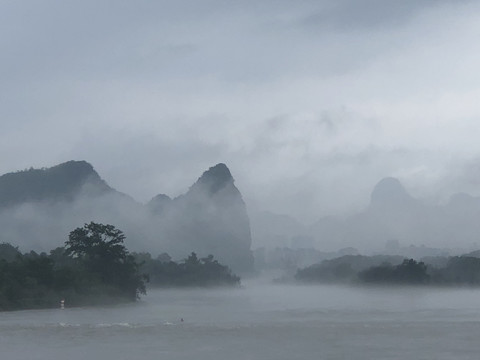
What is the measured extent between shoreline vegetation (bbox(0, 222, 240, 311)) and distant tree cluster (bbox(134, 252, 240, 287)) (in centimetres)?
1227

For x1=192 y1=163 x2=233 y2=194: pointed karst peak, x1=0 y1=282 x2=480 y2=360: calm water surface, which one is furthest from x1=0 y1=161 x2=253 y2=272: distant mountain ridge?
x1=0 y1=282 x2=480 y2=360: calm water surface

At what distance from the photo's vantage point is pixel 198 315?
104 ft

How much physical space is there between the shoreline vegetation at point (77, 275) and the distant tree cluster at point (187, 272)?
12267mm

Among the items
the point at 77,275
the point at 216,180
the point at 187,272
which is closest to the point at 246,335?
the point at 77,275

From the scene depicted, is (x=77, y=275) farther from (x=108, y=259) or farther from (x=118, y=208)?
(x=118, y=208)

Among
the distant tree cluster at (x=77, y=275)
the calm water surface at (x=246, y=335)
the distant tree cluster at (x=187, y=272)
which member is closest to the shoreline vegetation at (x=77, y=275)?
the distant tree cluster at (x=77, y=275)

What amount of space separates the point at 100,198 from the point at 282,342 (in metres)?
84.4

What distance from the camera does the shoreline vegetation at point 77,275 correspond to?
119ft

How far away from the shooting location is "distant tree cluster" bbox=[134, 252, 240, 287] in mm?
63812

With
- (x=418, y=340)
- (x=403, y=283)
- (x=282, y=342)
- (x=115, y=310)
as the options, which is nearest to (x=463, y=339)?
(x=418, y=340)

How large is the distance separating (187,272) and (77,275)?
25866 millimetres

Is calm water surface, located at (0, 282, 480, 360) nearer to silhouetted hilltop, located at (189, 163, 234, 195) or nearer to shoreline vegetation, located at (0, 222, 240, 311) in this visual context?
shoreline vegetation, located at (0, 222, 240, 311)

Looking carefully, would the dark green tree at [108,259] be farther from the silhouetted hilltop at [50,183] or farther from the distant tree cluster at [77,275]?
the silhouetted hilltop at [50,183]

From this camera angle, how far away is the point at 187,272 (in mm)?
65125
